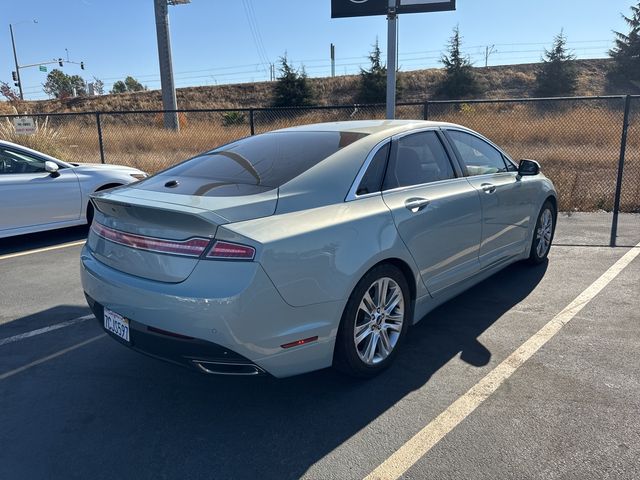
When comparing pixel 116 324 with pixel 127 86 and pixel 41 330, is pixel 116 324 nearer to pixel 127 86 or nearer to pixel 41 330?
pixel 41 330

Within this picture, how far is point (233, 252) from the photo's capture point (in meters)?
2.61

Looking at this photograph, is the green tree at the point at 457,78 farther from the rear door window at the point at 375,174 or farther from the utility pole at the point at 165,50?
the rear door window at the point at 375,174

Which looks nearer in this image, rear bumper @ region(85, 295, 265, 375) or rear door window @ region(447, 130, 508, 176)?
rear bumper @ region(85, 295, 265, 375)

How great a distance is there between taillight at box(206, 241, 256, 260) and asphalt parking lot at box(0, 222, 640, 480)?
1.00 metres

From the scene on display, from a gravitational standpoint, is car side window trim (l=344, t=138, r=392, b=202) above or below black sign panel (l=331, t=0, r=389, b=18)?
below

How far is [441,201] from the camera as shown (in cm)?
380

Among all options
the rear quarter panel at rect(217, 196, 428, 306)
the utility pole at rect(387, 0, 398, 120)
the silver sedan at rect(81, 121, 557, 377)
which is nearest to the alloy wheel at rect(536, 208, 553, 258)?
the silver sedan at rect(81, 121, 557, 377)

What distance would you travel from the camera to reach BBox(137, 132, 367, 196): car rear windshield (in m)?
3.17

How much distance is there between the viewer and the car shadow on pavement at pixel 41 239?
687cm

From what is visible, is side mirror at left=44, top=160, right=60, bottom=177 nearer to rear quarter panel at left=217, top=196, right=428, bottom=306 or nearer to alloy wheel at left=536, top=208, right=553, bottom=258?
rear quarter panel at left=217, top=196, right=428, bottom=306

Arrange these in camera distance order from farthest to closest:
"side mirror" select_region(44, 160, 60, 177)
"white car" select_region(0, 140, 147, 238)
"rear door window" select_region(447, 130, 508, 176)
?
"side mirror" select_region(44, 160, 60, 177) → "white car" select_region(0, 140, 147, 238) → "rear door window" select_region(447, 130, 508, 176)

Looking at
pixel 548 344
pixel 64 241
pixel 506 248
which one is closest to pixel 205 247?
pixel 548 344

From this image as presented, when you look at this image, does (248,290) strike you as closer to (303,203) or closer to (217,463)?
(303,203)

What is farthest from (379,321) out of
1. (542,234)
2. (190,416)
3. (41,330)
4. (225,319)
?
(542,234)
